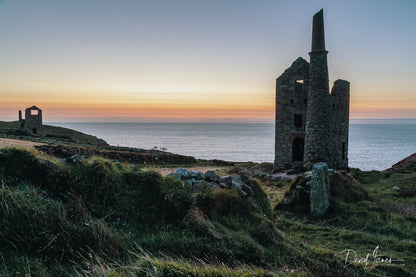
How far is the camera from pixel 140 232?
5.84 metres

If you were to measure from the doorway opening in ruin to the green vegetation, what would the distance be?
686 inches

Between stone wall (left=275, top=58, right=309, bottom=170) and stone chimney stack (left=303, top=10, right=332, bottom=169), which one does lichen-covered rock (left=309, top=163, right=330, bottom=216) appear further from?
stone wall (left=275, top=58, right=309, bottom=170)

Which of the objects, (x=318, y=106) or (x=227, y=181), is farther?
(x=318, y=106)

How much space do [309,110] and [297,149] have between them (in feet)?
18.7

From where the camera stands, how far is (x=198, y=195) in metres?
7.04

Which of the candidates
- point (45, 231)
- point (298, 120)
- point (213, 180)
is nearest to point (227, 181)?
point (213, 180)

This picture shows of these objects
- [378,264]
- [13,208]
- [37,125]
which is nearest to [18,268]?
[13,208]

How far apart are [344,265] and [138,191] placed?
5.05 metres

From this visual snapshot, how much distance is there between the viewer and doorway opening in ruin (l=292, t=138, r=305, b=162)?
26.0 meters

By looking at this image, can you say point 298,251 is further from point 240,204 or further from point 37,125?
point 37,125

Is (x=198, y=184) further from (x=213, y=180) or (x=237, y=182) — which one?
(x=237, y=182)

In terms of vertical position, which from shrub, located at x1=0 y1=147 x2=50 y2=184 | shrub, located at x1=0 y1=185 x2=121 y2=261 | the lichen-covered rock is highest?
shrub, located at x1=0 y1=147 x2=50 y2=184

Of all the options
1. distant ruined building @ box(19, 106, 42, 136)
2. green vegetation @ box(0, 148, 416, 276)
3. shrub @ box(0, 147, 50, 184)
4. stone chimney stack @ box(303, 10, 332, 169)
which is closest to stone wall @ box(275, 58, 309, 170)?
stone chimney stack @ box(303, 10, 332, 169)

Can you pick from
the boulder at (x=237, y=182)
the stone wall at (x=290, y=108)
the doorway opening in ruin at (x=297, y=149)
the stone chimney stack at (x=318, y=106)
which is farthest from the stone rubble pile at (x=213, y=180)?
the doorway opening in ruin at (x=297, y=149)
